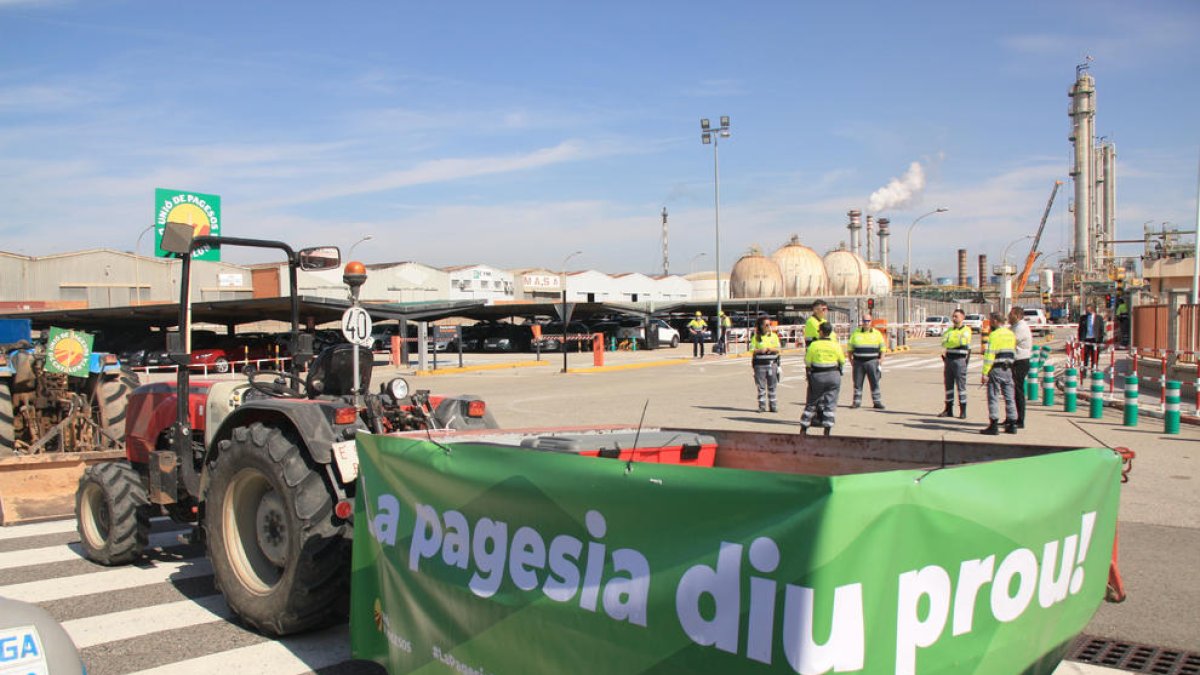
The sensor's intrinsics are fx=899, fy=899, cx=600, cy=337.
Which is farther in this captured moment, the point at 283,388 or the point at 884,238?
the point at 884,238

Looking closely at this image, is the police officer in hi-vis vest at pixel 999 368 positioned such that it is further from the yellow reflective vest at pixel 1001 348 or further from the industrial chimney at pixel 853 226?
the industrial chimney at pixel 853 226

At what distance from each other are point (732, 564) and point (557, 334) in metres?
47.3

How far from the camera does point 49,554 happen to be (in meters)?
6.96

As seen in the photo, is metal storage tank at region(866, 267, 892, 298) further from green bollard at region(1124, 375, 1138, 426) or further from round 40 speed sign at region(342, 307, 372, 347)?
round 40 speed sign at region(342, 307, 372, 347)

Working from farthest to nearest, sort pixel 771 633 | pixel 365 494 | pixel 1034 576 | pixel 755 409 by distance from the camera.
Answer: pixel 755 409
pixel 365 494
pixel 1034 576
pixel 771 633

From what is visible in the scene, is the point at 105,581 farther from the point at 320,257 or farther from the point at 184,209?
the point at 184,209

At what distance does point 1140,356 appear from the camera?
21656 mm

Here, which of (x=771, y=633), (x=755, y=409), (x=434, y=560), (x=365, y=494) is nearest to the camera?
(x=771, y=633)

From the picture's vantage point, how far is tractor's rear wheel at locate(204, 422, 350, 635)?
177 inches

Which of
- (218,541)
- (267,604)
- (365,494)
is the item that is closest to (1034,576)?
(365,494)

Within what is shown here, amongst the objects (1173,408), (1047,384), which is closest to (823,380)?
(1173,408)

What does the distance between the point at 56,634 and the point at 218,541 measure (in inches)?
88.6

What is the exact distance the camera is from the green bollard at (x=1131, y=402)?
13.7 meters

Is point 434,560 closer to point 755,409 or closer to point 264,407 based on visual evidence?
point 264,407
